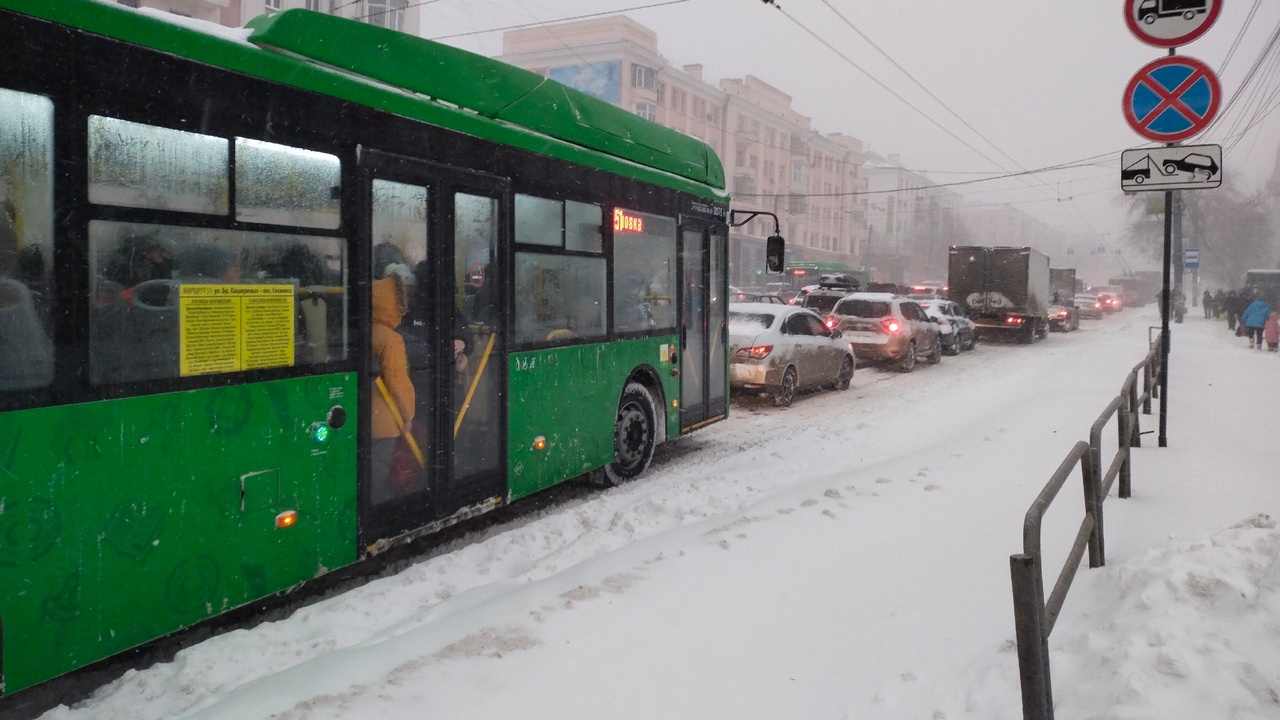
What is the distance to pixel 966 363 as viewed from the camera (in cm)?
2103

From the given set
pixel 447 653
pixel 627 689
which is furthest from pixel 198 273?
pixel 627 689

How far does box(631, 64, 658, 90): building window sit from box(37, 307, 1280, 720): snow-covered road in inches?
2003

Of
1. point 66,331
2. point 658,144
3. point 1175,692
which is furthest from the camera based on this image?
point 658,144

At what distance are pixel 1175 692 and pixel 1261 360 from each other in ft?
69.7

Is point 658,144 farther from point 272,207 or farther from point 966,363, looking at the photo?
point 966,363

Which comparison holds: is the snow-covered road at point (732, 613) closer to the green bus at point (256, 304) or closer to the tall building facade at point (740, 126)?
the green bus at point (256, 304)

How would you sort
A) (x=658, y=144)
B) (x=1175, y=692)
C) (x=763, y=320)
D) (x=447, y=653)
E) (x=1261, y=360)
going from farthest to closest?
(x=1261, y=360)
(x=763, y=320)
(x=658, y=144)
(x=447, y=653)
(x=1175, y=692)

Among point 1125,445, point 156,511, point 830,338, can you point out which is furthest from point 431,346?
point 830,338

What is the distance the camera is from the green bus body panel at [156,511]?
317 centimetres

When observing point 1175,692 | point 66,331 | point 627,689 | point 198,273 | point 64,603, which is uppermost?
point 198,273

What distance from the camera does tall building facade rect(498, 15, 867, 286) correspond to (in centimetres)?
5519

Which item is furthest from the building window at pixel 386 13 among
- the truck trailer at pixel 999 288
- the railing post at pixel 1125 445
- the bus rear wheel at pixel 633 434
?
the railing post at pixel 1125 445

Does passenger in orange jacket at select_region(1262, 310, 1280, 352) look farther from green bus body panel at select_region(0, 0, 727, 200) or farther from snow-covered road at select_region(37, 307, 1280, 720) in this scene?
green bus body panel at select_region(0, 0, 727, 200)

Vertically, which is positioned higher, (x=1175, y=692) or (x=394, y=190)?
(x=394, y=190)
